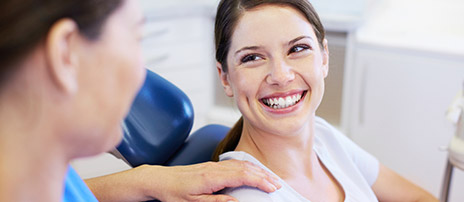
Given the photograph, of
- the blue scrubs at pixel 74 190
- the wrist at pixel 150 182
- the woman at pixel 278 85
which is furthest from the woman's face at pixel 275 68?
the blue scrubs at pixel 74 190

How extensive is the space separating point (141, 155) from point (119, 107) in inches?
25.9

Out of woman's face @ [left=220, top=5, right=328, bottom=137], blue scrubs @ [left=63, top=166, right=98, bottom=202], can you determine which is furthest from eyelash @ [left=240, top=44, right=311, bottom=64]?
blue scrubs @ [left=63, top=166, right=98, bottom=202]

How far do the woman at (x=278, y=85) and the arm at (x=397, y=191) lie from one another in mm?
188

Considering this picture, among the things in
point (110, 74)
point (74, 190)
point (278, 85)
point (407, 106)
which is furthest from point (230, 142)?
point (407, 106)

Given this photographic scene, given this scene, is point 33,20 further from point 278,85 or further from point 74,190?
point 278,85

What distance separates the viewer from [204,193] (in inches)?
38.3

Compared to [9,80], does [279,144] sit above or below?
below

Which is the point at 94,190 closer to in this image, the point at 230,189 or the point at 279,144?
the point at 230,189

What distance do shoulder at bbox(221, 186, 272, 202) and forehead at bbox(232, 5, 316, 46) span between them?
0.30 m

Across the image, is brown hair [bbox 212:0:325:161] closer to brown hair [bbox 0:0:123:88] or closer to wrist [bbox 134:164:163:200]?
wrist [bbox 134:164:163:200]

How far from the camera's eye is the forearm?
103 cm

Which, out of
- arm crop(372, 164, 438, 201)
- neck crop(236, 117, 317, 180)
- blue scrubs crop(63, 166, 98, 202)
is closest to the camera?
blue scrubs crop(63, 166, 98, 202)

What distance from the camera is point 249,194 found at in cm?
98

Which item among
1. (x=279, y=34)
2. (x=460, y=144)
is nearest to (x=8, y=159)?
(x=279, y=34)
